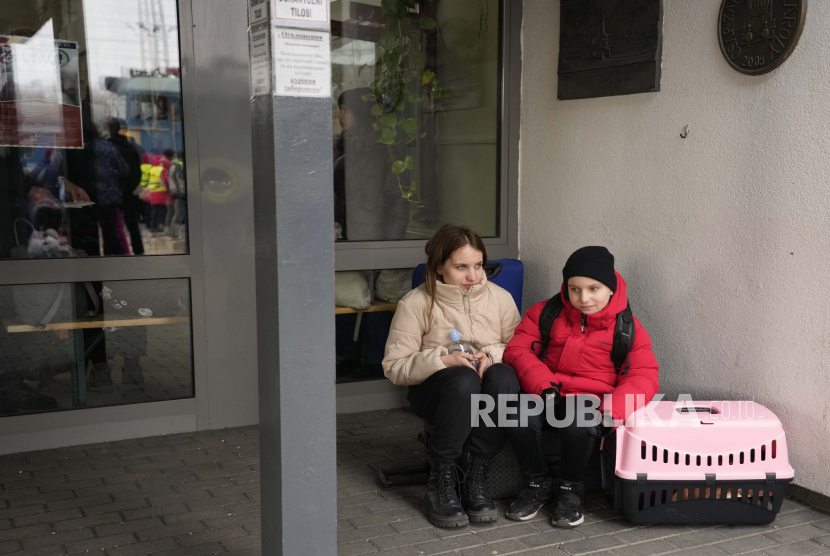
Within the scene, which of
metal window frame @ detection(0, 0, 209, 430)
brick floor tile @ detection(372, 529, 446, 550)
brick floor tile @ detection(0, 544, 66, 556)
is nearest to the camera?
brick floor tile @ detection(0, 544, 66, 556)

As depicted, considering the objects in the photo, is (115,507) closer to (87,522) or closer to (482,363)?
(87,522)

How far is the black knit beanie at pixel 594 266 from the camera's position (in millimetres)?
3229

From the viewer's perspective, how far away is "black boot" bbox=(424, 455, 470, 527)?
310cm

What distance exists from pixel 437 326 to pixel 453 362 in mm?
231

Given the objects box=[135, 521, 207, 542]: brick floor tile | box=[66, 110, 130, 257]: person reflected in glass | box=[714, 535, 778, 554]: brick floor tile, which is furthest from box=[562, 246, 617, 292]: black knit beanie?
box=[66, 110, 130, 257]: person reflected in glass

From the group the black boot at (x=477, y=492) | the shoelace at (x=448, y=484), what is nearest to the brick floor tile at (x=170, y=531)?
the shoelace at (x=448, y=484)

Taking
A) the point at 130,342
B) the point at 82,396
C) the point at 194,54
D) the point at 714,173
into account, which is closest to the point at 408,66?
the point at 194,54

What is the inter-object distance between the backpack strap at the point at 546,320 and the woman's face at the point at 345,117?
1.74 meters

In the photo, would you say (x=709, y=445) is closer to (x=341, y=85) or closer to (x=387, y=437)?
(x=387, y=437)

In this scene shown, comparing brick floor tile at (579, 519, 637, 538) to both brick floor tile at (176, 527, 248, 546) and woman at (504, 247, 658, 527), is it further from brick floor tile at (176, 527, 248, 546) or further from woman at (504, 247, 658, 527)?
brick floor tile at (176, 527, 248, 546)

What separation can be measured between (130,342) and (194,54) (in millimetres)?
1572

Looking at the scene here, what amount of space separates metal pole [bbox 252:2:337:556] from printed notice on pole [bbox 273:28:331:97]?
0.01 meters

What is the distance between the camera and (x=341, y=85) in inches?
175

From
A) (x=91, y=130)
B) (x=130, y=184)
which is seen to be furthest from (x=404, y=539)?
(x=91, y=130)
